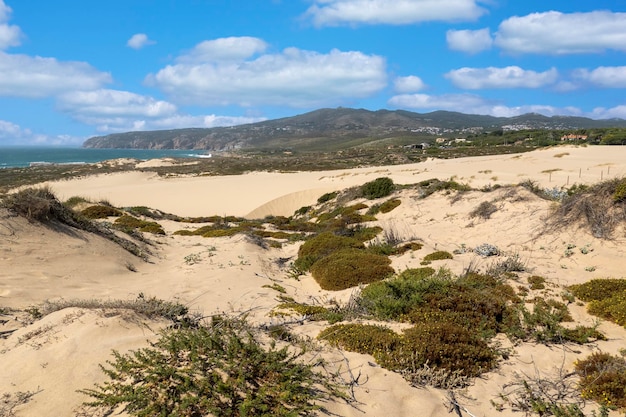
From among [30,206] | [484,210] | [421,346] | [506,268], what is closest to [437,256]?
[506,268]

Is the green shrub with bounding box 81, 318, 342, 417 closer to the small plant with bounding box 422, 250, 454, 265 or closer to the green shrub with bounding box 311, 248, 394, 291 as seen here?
the green shrub with bounding box 311, 248, 394, 291

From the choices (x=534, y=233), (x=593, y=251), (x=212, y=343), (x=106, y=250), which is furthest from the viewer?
(x=534, y=233)

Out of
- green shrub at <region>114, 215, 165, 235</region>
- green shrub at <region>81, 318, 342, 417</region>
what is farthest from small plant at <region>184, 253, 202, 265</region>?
green shrub at <region>81, 318, 342, 417</region>

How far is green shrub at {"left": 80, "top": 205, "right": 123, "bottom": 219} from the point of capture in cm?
1955

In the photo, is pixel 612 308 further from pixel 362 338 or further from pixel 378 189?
pixel 378 189

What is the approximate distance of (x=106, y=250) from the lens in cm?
1114

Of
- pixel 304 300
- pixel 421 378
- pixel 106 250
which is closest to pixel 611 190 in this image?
pixel 304 300

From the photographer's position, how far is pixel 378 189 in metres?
23.5

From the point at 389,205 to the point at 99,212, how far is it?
590 inches

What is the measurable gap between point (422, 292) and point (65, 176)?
6643 centimetres

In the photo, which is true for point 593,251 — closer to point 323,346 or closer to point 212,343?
point 323,346

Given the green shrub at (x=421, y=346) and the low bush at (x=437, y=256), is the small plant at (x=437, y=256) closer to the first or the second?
the low bush at (x=437, y=256)

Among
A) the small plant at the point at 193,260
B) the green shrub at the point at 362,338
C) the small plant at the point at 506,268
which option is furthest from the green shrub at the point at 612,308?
the small plant at the point at 193,260

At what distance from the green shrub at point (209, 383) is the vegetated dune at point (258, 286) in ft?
1.05
